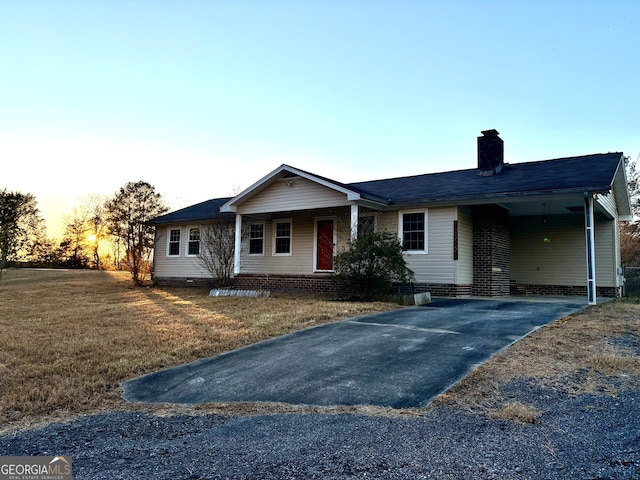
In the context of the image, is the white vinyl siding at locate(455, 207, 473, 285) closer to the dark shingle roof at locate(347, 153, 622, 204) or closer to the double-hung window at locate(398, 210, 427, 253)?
the dark shingle roof at locate(347, 153, 622, 204)

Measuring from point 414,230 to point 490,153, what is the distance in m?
4.01

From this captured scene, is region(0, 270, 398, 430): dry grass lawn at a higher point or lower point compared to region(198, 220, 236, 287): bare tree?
lower

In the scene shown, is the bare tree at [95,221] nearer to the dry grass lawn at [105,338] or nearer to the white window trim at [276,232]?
the dry grass lawn at [105,338]

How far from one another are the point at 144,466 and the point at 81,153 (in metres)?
15.6

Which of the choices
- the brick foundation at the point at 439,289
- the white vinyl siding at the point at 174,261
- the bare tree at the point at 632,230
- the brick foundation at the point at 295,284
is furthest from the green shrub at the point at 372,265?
the bare tree at the point at 632,230

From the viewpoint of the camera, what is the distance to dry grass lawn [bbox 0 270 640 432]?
14.6ft

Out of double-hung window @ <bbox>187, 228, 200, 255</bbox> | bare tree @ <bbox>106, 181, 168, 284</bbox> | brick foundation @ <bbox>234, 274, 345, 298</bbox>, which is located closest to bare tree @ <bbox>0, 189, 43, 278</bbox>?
bare tree @ <bbox>106, 181, 168, 284</bbox>

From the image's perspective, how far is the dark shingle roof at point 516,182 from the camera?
11.6 m

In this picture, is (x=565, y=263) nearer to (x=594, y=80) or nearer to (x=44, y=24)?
(x=594, y=80)

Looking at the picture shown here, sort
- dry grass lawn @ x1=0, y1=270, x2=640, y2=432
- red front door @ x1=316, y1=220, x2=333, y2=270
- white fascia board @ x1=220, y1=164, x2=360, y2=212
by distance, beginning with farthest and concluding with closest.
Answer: red front door @ x1=316, y1=220, x2=333, y2=270, white fascia board @ x1=220, y1=164, x2=360, y2=212, dry grass lawn @ x1=0, y1=270, x2=640, y2=432

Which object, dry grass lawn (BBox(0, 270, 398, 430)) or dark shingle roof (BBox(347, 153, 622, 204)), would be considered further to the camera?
dark shingle roof (BBox(347, 153, 622, 204))

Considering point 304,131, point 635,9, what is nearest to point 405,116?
point 304,131

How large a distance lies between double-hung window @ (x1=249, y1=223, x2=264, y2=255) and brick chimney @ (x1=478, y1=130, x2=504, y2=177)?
8358mm

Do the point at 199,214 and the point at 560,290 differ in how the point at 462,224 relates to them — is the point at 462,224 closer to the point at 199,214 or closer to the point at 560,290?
the point at 560,290
